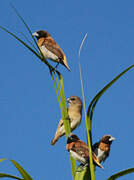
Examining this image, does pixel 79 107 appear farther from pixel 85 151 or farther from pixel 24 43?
pixel 24 43

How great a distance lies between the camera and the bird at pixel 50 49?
555 centimetres

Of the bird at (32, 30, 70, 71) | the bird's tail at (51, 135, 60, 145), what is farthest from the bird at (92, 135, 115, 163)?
the bird at (32, 30, 70, 71)

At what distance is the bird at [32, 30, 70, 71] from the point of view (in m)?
5.55

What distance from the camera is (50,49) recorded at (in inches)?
224

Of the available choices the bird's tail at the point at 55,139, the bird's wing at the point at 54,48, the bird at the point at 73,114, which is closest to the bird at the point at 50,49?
the bird's wing at the point at 54,48

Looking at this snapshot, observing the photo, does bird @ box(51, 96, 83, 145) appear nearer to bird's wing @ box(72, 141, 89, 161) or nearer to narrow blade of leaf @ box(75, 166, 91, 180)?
bird's wing @ box(72, 141, 89, 161)

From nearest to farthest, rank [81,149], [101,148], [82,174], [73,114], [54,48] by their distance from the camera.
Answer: [82,174] < [101,148] < [81,149] < [73,114] < [54,48]

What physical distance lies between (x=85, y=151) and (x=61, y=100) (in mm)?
1065

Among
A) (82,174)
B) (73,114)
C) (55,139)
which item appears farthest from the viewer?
(55,139)

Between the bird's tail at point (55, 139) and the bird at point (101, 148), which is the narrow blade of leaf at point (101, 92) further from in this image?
the bird's tail at point (55, 139)

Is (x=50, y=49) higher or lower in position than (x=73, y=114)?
higher

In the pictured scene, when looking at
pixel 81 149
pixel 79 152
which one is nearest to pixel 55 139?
pixel 81 149

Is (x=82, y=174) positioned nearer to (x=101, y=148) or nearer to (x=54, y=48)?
(x=101, y=148)

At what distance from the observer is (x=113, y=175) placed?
7.42ft
